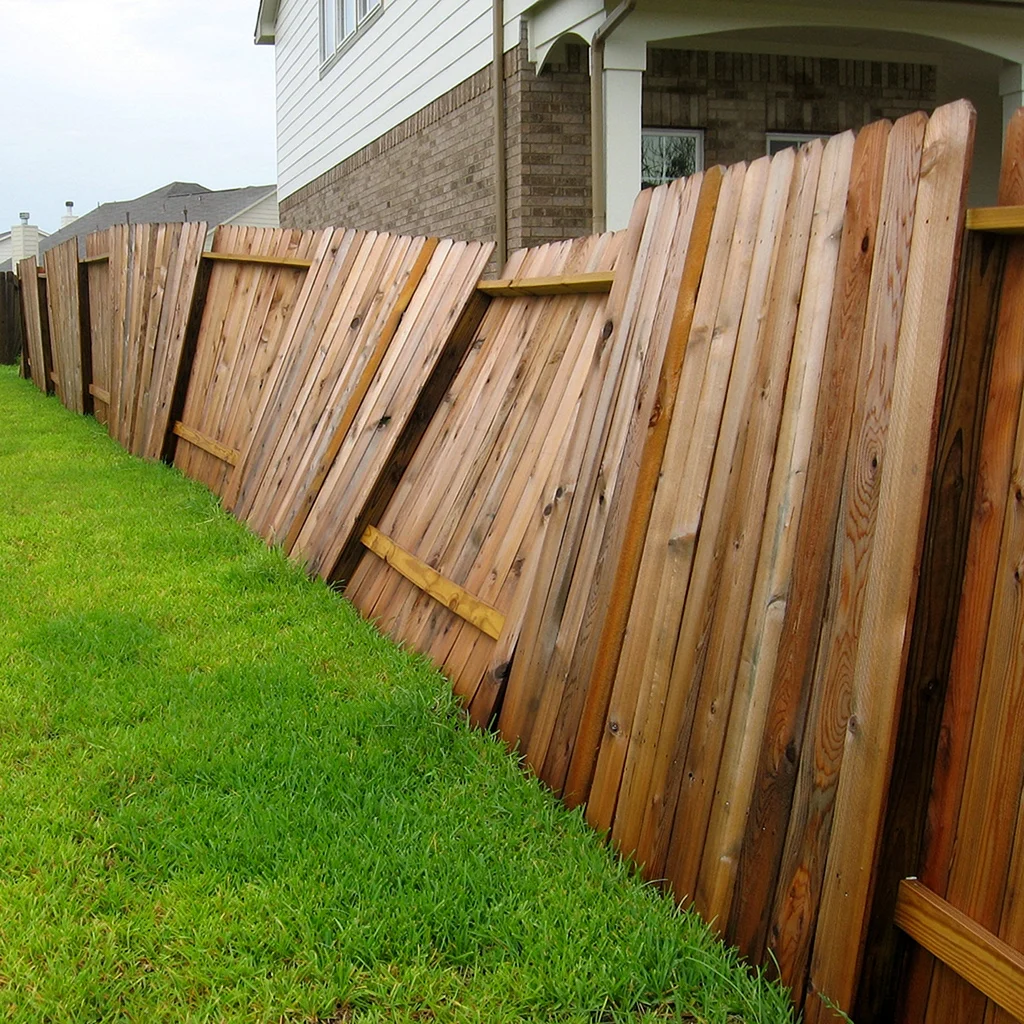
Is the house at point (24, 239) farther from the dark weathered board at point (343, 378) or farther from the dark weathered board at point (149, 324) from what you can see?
the dark weathered board at point (343, 378)

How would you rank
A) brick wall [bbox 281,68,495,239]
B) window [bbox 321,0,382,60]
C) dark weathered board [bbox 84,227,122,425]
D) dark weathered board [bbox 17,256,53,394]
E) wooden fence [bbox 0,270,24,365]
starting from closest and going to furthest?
brick wall [bbox 281,68,495,239]
dark weathered board [bbox 84,227,122,425]
window [bbox 321,0,382,60]
dark weathered board [bbox 17,256,53,394]
wooden fence [bbox 0,270,24,365]

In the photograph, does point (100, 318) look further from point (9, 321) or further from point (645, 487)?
point (9, 321)

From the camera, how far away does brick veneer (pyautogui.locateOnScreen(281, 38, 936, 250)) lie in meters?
9.66

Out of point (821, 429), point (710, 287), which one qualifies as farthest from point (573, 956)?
point (710, 287)

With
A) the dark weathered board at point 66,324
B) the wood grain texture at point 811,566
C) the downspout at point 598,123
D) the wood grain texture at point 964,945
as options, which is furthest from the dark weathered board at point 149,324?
the wood grain texture at point 964,945

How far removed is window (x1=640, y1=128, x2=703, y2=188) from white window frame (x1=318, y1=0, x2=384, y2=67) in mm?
4222

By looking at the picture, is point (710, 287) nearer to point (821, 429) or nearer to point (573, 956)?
point (821, 429)

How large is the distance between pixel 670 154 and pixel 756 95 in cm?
91

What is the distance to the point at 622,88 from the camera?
8.61 meters

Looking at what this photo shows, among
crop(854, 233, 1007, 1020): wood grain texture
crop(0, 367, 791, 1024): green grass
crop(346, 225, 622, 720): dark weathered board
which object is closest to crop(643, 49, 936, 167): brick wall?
crop(346, 225, 622, 720): dark weathered board

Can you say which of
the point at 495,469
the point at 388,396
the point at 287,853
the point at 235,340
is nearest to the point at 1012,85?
the point at 235,340

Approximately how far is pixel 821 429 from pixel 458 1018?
1398mm

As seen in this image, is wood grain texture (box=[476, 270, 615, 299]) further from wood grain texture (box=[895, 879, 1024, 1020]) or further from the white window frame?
the white window frame

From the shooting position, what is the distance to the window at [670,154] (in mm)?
10609
